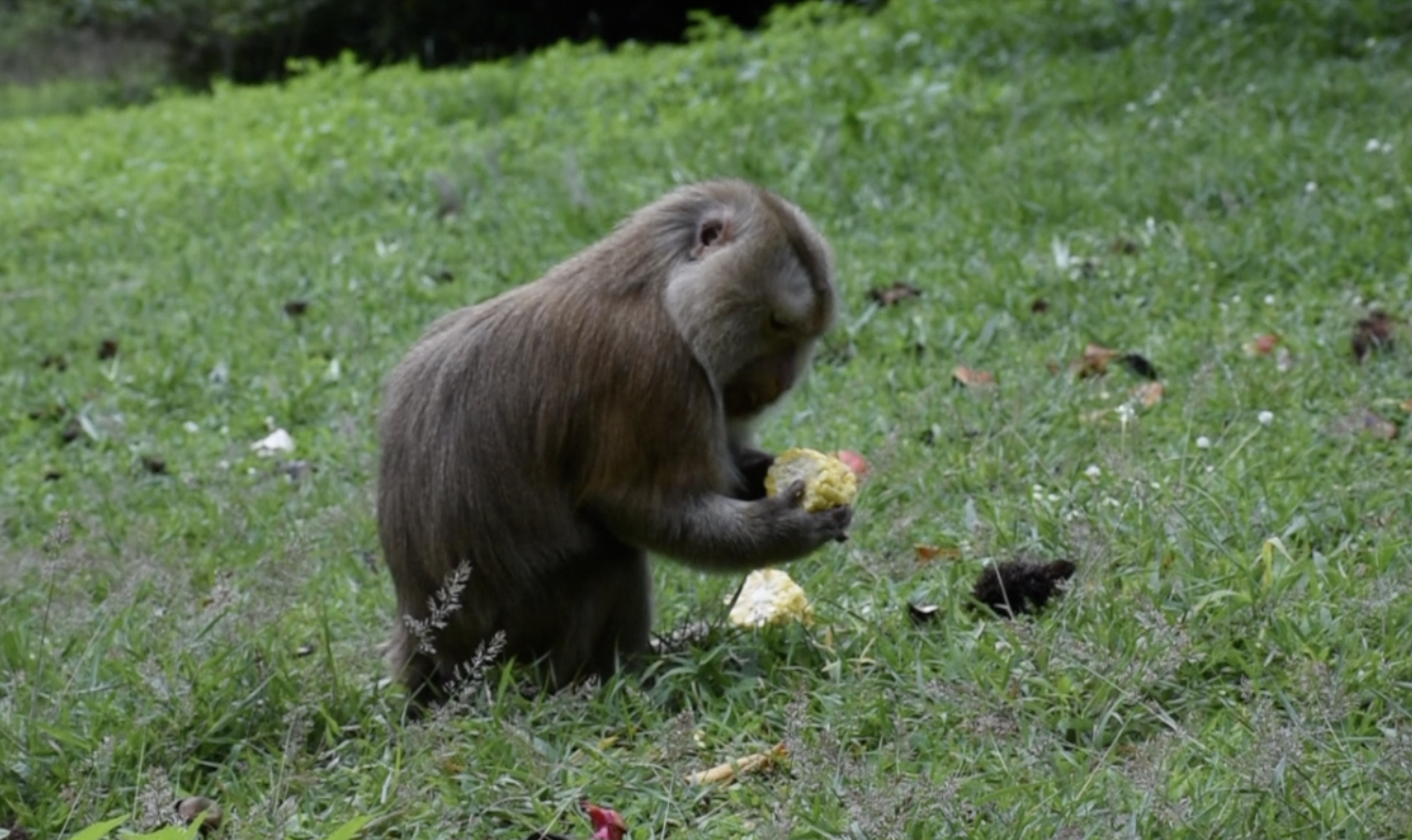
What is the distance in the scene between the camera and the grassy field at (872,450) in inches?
149

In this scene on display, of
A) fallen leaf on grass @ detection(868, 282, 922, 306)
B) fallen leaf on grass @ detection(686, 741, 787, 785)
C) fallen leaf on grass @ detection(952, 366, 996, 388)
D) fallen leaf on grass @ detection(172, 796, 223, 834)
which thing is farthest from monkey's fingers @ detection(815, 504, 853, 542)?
fallen leaf on grass @ detection(868, 282, 922, 306)

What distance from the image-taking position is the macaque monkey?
173 inches

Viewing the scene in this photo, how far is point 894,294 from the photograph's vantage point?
7.46 meters

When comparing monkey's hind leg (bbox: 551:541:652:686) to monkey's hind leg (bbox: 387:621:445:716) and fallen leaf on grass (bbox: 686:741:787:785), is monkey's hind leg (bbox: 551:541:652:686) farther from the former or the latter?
fallen leaf on grass (bbox: 686:741:787:785)

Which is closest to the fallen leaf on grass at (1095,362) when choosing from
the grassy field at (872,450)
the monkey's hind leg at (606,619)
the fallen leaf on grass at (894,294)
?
the grassy field at (872,450)

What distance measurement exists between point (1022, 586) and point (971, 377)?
210cm

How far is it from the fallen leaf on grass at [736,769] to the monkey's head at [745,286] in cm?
95

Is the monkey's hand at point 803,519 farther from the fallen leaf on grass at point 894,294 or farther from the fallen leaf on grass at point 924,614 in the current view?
the fallen leaf on grass at point 894,294

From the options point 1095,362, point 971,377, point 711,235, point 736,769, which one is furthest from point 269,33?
point 736,769

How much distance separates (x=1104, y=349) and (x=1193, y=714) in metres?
2.86

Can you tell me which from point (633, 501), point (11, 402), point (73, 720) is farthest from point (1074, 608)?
point (11, 402)

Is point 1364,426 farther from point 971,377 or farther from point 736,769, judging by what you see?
point 736,769

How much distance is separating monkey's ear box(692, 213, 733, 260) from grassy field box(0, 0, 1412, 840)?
0.91 metres

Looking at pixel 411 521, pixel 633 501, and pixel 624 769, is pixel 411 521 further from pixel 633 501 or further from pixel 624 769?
pixel 624 769
